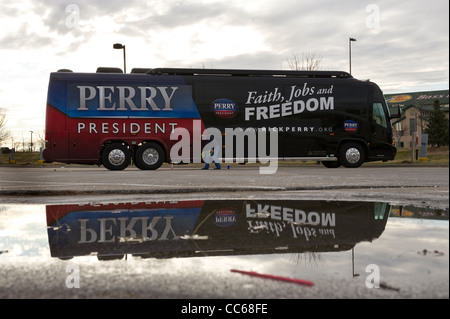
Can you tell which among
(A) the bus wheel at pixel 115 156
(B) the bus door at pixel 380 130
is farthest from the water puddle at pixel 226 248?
(B) the bus door at pixel 380 130

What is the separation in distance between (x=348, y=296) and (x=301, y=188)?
18.6ft

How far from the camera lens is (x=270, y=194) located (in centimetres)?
688

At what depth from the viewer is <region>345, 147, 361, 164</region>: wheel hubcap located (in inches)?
636

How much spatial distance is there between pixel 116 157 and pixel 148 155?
108 cm

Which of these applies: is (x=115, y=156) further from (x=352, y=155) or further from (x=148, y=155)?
(x=352, y=155)

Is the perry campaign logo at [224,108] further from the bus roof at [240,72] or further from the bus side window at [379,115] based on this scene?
the bus side window at [379,115]

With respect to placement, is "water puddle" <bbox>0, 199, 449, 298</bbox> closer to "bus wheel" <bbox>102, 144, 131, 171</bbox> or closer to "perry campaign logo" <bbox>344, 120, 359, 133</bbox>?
"bus wheel" <bbox>102, 144, 131, 171</bbox>

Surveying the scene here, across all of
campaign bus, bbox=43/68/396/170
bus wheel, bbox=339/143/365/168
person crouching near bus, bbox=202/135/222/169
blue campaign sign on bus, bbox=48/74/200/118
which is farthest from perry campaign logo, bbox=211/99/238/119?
bus wheel, bbox=339/143/365/168

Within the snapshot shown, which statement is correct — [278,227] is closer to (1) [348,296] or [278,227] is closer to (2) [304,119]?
(1) [348,296]

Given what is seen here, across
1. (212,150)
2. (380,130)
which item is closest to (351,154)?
(380,130)

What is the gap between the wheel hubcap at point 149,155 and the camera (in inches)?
579

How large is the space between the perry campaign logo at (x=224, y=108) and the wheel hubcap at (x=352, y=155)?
15.2ft

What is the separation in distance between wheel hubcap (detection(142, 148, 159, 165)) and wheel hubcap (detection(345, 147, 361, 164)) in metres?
7.21
